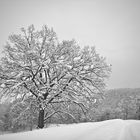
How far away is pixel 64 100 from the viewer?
10.2 m

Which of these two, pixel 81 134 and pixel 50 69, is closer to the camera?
pixel 81 134

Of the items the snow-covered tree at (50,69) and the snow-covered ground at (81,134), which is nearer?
the snow-covered ground at (81,134)

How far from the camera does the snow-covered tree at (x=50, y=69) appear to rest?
32.0 feet

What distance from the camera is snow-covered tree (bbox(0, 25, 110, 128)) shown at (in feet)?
32.0

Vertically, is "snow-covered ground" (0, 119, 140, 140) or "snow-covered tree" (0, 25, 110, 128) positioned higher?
"snow-covered tree" (0, 25, 110, 128)

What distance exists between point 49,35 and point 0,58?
444cm

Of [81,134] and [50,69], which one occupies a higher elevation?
[50,69]

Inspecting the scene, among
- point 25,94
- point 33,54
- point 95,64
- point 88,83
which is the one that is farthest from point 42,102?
point 95,64

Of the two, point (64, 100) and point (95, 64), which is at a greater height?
point (95, 64)

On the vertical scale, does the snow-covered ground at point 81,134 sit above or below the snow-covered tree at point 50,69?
below

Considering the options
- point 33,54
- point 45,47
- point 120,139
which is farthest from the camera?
point 45,47

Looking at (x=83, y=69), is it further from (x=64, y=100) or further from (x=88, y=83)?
(x=64, y=100)

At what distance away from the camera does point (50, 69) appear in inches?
426

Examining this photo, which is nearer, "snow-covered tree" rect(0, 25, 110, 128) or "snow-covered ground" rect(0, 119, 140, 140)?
"snow-covered ground" rect(0, 119, 140, 140)
